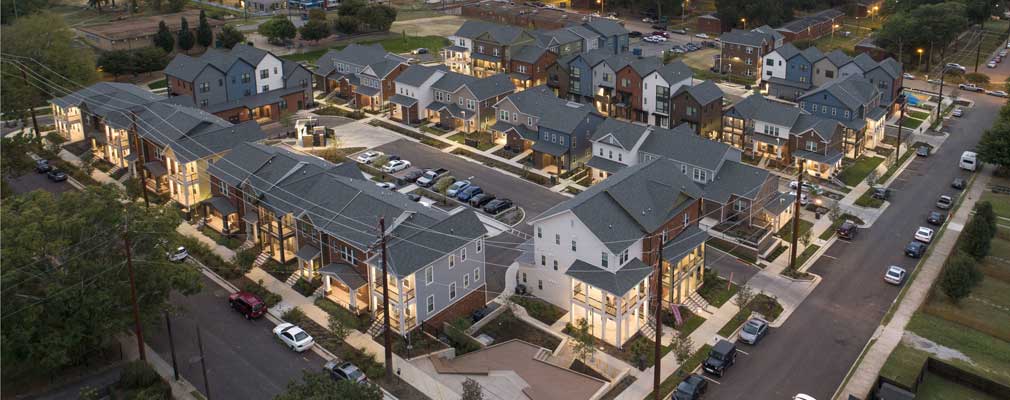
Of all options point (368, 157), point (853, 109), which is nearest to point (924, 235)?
point (853, 109)

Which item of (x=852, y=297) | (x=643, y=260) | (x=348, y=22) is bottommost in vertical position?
(x=852, y=297)

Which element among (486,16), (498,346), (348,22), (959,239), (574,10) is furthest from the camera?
(574,10)

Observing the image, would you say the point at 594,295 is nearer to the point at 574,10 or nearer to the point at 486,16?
the point at 486,16

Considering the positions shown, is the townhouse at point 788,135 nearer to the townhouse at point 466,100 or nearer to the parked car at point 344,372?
the townhouse at point 466,100

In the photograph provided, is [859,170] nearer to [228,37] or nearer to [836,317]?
[836,317]

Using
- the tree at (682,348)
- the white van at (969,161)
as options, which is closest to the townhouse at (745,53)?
the white van at (969,161)

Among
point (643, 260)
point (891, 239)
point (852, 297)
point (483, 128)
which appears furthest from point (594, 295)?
point (483, 128)

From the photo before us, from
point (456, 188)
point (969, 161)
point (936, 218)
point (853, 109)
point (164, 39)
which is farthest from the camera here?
point (164, 39)
